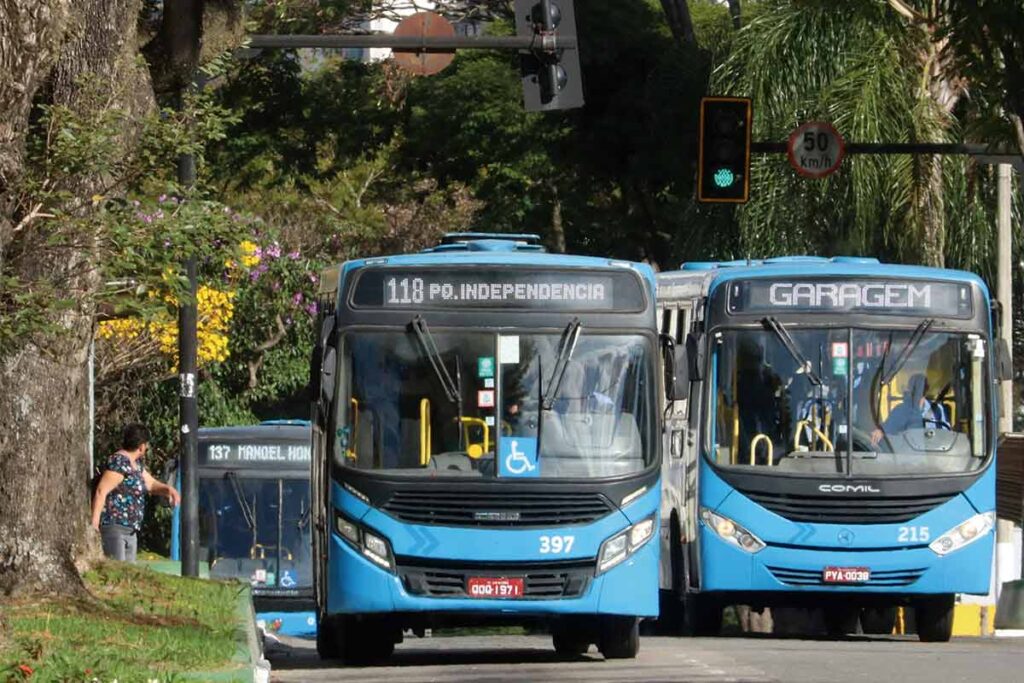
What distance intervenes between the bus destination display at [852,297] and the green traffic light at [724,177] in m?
5.37

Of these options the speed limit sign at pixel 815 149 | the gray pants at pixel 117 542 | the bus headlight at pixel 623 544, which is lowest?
the gray pants at pixel 117 542

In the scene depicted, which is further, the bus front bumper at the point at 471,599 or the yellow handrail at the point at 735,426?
the yellow handrail at the point at 735,426

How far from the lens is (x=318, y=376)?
14.6m

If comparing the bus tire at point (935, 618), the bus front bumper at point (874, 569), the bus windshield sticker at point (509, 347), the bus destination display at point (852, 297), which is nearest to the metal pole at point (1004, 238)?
the bus tire at point (935, 618)

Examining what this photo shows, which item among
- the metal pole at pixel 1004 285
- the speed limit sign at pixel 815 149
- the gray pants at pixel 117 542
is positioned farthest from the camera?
the metal pole at pixel 1004 285

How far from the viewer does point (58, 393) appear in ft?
49.9

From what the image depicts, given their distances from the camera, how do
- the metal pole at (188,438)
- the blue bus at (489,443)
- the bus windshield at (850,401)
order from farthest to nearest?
the metal pole at (188,438), the bus windshield at (850,401), the blue bus at (489,443)

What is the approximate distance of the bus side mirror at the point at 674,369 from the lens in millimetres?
14789

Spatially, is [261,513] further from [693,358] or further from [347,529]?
[347,529]

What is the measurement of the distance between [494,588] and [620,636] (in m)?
1.13

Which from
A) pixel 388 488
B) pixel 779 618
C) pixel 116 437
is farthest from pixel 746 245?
pixel 116 437

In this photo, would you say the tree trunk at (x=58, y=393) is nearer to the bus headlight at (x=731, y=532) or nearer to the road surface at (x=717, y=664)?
the road surface at (x=717, y=664)

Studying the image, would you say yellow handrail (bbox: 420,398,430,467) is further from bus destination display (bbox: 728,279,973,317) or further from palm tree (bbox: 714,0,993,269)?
palm tree (bbox: 714,0,993,269)

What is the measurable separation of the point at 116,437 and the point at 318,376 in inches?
931
